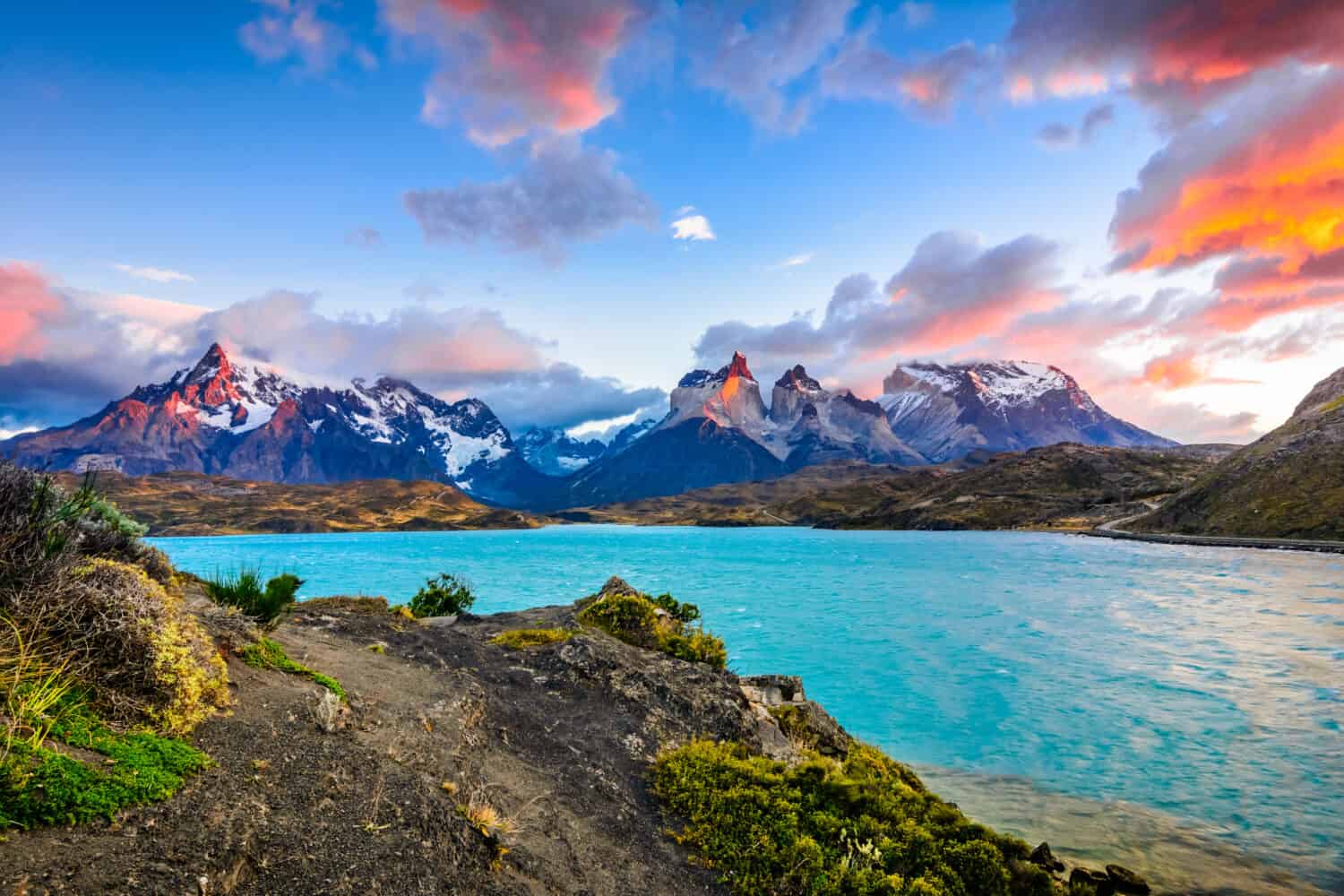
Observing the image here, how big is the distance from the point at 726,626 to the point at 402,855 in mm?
47425

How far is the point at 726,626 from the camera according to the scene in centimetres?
5275

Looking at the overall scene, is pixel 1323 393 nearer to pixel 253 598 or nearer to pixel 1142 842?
pixel 1142 842

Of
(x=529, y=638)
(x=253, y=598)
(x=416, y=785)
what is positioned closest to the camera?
(x=416, y=785)

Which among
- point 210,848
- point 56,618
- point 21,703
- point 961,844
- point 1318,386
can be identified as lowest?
point 961,844

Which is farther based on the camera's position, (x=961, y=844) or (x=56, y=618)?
(x=961, y=844)

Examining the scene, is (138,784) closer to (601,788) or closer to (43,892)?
(43,892)

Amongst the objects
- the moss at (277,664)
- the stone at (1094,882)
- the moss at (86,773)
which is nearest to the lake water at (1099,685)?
the moss at (277,664)

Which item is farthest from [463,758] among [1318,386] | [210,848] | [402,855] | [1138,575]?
[1318,386]

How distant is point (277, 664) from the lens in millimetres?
10812

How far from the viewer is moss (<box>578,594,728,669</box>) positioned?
799 inches

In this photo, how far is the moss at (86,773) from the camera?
5539 mm

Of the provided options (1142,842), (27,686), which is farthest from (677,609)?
(27,686)

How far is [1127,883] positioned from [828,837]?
25.3 ft

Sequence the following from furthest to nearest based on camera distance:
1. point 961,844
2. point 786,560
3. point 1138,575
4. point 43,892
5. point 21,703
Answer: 1. point 786,560
2. point 1138,575
3. point 961,844
4. point 21,703
5. point 43,892
